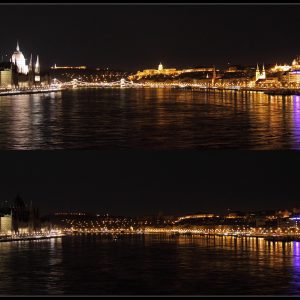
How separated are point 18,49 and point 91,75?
19775 mm

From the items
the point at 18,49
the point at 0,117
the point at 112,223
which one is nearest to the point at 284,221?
the point at 112,223

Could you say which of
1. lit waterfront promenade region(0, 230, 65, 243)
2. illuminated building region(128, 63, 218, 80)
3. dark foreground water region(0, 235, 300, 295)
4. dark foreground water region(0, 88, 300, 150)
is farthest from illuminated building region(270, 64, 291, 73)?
dark foreground water region(0, 235, 300, 295)

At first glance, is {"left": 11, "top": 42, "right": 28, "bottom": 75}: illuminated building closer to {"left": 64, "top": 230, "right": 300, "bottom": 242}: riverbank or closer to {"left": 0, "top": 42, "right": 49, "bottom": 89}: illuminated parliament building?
{"left": 0, "top": 42, "right": 49, "bottom": 89}: illuminated parliament building

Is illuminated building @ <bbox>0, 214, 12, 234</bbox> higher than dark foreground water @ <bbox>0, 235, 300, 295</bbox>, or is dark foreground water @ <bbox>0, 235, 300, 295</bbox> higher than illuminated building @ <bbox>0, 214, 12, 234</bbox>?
dark foreground water @ <bbox>0, 235, 300, 295</bbox>

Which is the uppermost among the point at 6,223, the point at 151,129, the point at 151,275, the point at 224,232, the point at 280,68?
the point at 280,68

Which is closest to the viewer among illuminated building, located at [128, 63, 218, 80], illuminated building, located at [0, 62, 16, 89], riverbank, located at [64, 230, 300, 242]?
riverbank, located at [64, 230, 300, 242]

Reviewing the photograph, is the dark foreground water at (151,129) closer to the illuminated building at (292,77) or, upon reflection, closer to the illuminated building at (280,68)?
the illuminated building at (292,77)

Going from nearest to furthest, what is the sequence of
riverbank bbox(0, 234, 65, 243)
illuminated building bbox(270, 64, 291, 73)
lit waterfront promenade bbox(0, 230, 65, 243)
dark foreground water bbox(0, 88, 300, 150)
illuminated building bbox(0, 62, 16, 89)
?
dark foreground water bbox(0, 88, 300, 150), riverbank bbox(0, 234, 65, 243), lit waterfront promenade bbox(0, 230, 65, 243), illuminated building bbox(0, 62, 16, 89), illuminated building bbox(270, 64, 291, 73)

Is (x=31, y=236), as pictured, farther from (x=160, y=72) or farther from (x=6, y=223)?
(x=160, y=72)

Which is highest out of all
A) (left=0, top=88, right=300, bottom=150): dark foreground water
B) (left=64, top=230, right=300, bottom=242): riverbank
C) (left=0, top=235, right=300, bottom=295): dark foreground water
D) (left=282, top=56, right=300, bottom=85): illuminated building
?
(left=282, top=56, right=300, bottom=85): illuminated building

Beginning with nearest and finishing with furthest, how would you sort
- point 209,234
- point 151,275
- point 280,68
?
point 151,275
point 209,234
point 280,68

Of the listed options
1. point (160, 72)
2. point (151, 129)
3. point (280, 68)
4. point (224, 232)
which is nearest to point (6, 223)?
point (224, 232)

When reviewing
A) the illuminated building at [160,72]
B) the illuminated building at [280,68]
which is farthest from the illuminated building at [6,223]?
the illuminated building at [160,72]

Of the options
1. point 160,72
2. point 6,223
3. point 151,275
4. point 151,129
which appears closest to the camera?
point 151,275
